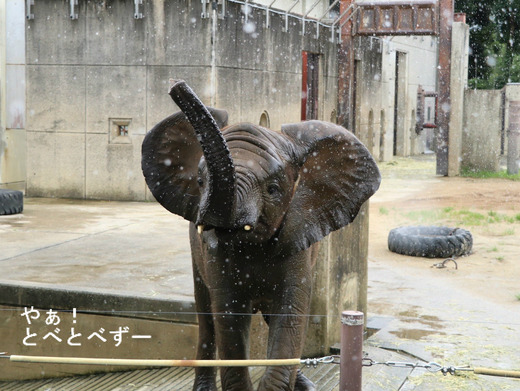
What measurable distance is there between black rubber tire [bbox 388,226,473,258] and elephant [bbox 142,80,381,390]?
5720 millimetres

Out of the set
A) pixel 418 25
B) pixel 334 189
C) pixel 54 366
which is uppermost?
pixel 418 25

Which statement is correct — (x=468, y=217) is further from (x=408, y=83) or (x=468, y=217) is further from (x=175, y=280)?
(x=408, y=83)

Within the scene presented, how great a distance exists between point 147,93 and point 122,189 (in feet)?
5.17

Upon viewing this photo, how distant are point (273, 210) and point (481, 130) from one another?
57.0 feet

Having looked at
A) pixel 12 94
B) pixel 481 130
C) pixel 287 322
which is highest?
pixel 12 94

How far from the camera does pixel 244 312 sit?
4.38 m

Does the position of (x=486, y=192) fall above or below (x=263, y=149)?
below

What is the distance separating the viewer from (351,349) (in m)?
3.52

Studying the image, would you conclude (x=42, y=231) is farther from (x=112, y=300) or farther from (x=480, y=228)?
(x=480, y=228)

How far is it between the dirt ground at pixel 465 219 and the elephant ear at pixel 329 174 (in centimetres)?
361

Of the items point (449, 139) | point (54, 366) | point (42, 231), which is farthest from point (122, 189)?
point (449, 139)

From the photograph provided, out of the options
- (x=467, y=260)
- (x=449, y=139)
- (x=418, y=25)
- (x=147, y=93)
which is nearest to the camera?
(x=467, y=260)

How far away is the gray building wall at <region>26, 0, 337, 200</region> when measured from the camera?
1348 cm

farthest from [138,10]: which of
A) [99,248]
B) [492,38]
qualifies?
[492,38]
